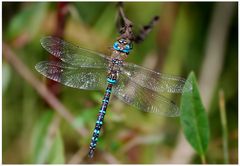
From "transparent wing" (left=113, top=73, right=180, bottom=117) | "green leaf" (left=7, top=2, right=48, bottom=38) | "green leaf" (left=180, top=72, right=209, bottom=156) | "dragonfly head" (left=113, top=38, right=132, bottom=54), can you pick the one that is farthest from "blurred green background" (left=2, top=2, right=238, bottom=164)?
"green leaf" (left=180, top=72, right=209, bottom=156)

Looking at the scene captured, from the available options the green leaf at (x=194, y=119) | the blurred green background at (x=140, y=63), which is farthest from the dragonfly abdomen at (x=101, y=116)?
the green leaf at (x=194, y=119)

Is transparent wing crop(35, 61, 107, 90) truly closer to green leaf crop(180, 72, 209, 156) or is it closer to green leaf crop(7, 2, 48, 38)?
green leaf crop(7, 2, 48, 38)

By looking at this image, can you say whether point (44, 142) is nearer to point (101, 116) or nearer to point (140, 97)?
point (101, 116)

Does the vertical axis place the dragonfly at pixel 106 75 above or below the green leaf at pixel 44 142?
above

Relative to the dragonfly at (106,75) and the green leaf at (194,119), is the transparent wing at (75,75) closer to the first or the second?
the dragonfly at (106,75)

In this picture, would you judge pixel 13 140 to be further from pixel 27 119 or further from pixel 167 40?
pixel 167 40

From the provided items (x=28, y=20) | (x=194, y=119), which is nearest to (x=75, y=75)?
(x=28, y=20)
